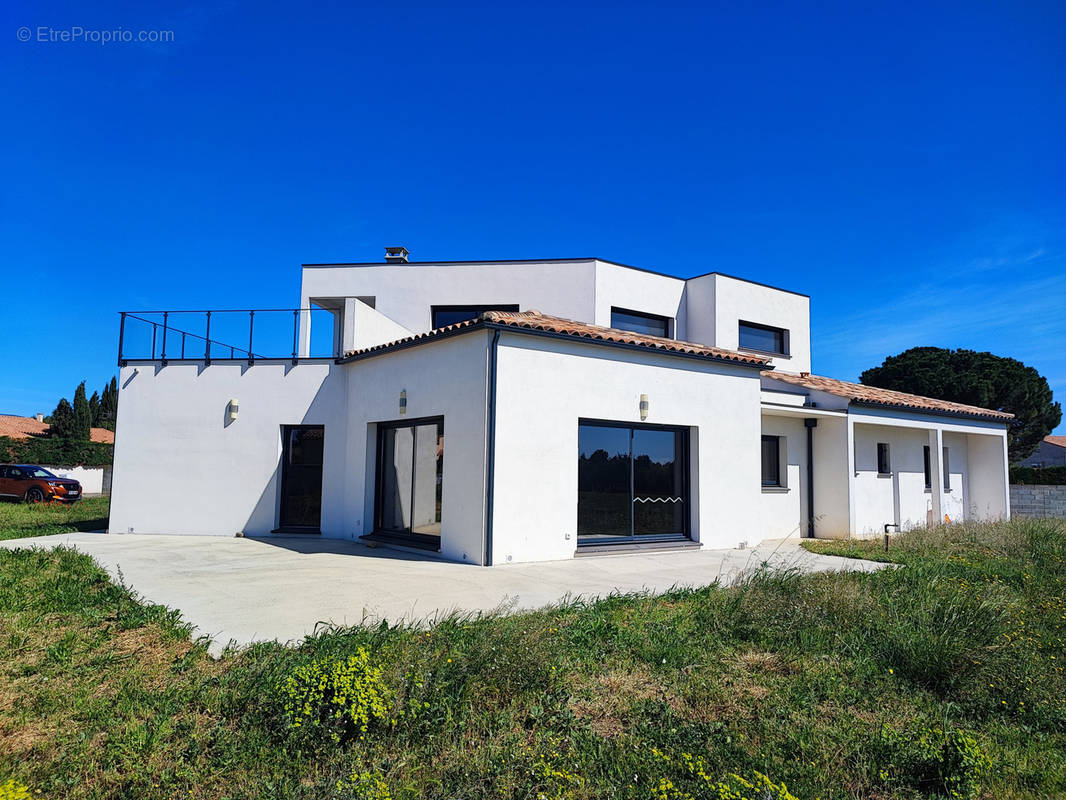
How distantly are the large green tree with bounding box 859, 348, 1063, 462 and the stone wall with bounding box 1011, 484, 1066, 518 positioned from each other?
11006 mm

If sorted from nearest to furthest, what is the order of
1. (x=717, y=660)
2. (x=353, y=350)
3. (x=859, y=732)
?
(x=859, y=732) < (x=717, y=660) < (x=353, y=350)

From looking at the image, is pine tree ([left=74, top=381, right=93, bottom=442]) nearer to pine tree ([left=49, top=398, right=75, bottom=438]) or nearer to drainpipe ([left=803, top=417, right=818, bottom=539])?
pine tree ([left=49, top=398, right=75, bottom=438])

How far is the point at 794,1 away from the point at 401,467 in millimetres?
11314

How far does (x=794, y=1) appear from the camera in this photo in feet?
35.4

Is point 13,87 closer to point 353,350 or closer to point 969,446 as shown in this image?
point 353,350

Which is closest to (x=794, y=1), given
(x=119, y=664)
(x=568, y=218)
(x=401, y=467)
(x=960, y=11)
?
(x=960, y=11)

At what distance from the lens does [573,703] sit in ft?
13.6

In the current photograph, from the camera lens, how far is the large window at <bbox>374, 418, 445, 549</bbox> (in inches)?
426

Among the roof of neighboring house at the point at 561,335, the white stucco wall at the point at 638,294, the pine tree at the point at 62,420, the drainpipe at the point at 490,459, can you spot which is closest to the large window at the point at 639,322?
the white stucco wall at the point at 638,294

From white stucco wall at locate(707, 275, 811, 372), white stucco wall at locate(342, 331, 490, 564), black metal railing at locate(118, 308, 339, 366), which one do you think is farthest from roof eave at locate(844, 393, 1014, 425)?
black metal railing at locate(118, 308, 339, 366)

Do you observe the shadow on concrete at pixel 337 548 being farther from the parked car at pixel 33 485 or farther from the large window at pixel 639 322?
the parked car at pixel 33 485

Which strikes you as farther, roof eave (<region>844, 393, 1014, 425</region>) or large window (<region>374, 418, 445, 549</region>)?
roof eave (<region>844, 393, 1014, 425</region>)

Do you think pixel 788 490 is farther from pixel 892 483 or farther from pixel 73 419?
pixel 73 419

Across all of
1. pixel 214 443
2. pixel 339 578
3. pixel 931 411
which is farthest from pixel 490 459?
pixel 931 411
